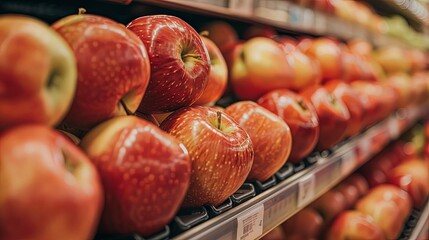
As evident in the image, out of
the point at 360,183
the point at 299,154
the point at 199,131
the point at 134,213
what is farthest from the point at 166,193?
the point at 360,183

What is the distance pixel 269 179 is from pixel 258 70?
1.13ft

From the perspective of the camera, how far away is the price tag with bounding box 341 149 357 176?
1401 mm

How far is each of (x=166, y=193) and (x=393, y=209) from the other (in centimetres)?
139

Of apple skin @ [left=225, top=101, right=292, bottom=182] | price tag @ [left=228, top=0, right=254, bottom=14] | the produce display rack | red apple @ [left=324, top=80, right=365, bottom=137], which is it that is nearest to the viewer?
the produce display rack

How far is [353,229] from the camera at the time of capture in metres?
1.55

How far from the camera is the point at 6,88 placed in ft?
1.44

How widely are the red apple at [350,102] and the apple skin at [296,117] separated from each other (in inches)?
15.8

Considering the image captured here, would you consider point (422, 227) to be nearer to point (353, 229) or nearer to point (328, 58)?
point (353, 229)

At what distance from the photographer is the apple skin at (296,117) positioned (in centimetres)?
108

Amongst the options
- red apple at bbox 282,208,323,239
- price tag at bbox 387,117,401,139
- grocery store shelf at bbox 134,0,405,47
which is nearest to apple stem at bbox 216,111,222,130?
grocery store shelf at bbox 134,0,405,47

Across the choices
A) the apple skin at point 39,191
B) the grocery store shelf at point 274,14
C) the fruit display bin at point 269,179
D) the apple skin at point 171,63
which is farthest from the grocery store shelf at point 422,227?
the apple skin at point 39,191

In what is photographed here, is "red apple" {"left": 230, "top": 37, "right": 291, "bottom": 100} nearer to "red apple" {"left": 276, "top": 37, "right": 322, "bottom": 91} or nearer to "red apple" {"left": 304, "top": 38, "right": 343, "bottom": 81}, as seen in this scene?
"red apple" {"left": 276, "top": 37, "right": 322, "bottom": 91}

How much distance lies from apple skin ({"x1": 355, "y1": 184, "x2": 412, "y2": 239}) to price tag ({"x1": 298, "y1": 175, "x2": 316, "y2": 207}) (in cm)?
67

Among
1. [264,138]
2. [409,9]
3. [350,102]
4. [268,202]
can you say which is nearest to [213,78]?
[264,138]
